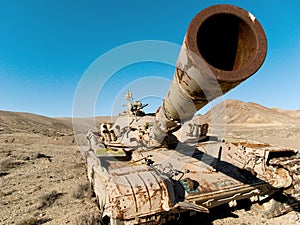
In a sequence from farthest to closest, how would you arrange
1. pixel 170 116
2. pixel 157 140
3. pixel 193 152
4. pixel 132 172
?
pixel 193 152
pixel 157 140
pixel 132 172
pixel 170 116

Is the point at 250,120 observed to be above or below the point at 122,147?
above

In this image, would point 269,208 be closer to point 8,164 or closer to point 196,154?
point 196,154

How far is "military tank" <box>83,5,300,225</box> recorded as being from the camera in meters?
2.10

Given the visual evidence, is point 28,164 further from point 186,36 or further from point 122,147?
point 186,36

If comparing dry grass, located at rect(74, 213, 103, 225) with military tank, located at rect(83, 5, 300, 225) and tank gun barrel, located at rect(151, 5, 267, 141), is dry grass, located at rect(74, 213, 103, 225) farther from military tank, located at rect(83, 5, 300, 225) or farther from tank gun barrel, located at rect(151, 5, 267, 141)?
tank gun barrel, located at rect(151, 5, 267, 141)

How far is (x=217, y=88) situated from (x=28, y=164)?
13.3 m

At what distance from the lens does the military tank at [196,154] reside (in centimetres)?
210

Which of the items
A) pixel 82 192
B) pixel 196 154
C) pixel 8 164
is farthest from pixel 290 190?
pixel 8 164

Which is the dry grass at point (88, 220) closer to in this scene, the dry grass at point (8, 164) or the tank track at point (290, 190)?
the tank track at point (290, 190)

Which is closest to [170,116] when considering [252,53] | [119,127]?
[252,53]

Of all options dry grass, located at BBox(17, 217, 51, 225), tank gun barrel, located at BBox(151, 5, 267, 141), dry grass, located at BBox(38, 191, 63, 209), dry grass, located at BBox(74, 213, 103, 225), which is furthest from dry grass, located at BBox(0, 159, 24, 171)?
tank gun barrel, located at BBox(151, 5, 267, 141)

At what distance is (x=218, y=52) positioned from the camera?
7.66 feet

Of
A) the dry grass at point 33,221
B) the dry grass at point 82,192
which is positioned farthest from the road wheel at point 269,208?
the dry grass at point 33,221

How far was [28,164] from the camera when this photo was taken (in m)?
13.0
